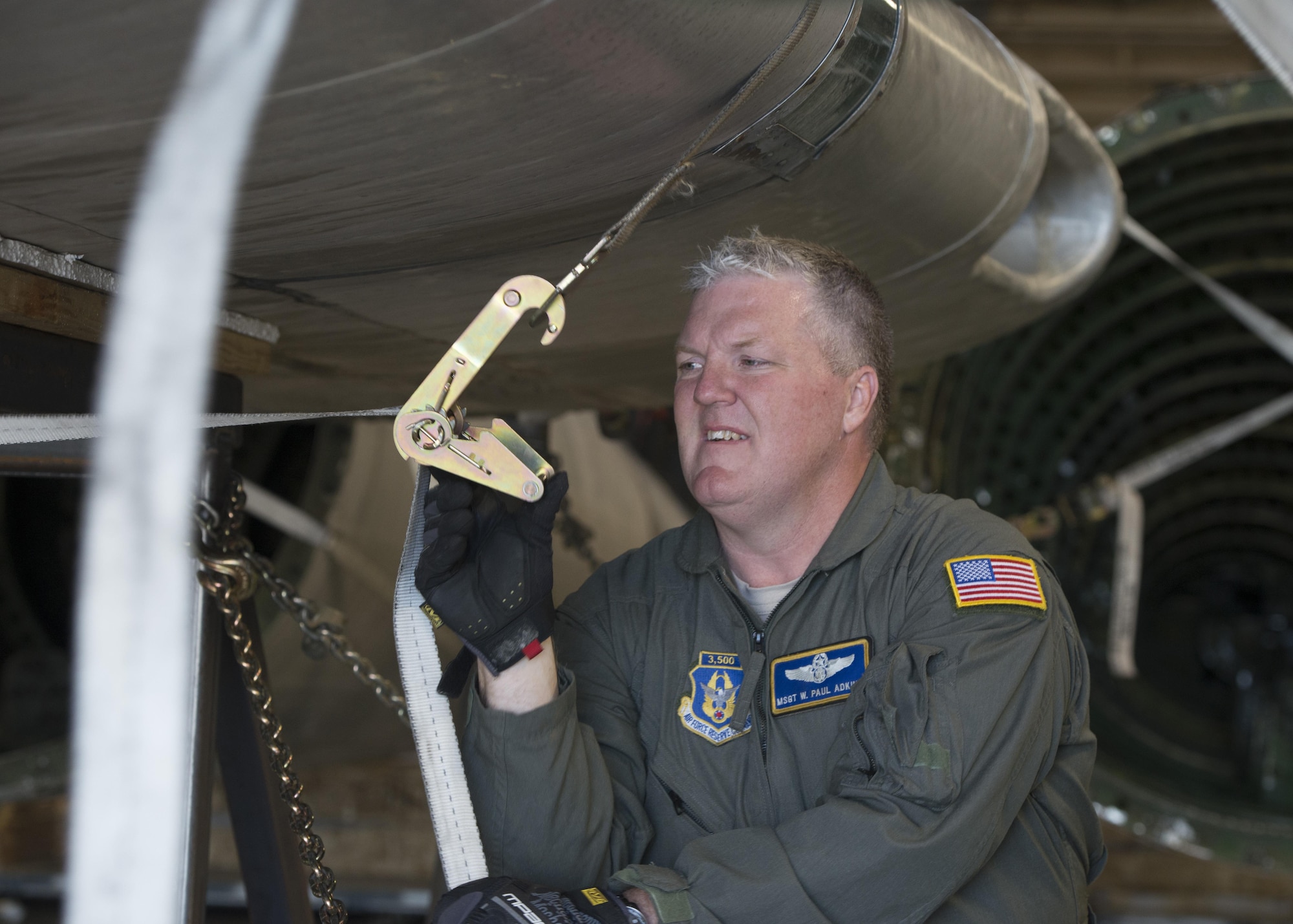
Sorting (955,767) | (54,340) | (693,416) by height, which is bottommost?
(955,767)

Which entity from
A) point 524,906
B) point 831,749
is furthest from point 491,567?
point 831,749

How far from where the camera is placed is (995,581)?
1.32 m

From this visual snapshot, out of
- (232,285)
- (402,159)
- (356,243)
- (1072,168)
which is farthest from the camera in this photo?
(1072,168)

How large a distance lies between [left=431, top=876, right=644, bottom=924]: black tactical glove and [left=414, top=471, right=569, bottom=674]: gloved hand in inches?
7.9

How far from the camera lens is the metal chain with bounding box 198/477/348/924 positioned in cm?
148

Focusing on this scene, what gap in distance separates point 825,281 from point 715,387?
0.58ft

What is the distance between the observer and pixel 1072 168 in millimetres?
2215

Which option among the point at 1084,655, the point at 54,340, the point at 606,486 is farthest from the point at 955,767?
the point at 606,486

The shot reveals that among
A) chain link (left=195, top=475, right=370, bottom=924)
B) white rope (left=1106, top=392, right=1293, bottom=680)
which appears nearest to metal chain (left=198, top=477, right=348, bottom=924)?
chain link (left=195, top=475, right=370, bottom=924)

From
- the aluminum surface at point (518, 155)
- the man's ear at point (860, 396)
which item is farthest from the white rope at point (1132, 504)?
the man's ear at point (860, 396)

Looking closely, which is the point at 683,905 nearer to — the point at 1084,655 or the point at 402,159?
the point at 1084,655

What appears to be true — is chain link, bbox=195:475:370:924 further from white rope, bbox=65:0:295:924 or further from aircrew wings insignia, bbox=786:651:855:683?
aircrew wings insignia, bbox=786:651:855:683

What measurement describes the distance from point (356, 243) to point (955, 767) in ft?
2.54

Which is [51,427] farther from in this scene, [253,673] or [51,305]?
[253,673]
